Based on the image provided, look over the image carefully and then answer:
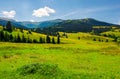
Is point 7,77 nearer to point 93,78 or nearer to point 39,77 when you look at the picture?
point 39,77

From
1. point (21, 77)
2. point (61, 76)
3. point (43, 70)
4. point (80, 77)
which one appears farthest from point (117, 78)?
point (21, 77)

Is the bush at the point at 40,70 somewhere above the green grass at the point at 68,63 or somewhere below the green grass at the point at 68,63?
above

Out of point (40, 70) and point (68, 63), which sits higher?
point (40, 70)

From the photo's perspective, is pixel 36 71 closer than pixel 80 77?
No

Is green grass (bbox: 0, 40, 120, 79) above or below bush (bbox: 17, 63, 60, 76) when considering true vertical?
below

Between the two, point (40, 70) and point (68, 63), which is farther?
point (68, 63)

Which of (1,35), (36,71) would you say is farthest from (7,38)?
(36,71)

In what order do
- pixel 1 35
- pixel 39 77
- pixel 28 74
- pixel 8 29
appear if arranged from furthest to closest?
1. pixel 8 29
2. pixel 1 35
3. pixel 28 74
4. pixel 39 77

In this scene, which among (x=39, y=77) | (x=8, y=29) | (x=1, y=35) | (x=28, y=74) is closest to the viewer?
(x=39, y=77)

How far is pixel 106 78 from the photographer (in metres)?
26.5

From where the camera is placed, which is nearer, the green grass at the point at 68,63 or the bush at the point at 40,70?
the bush at the point at 40,70

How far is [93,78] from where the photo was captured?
85.4 feet

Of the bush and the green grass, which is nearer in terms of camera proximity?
the bush

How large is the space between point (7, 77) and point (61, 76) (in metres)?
6.02
